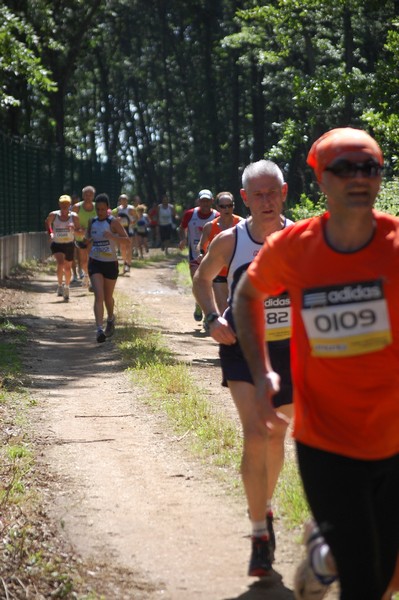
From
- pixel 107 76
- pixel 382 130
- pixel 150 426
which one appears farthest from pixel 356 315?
pixel 107 76

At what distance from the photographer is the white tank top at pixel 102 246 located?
16062 millimetres

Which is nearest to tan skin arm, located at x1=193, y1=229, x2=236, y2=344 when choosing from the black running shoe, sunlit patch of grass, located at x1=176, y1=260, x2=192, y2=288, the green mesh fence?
the black running shoe

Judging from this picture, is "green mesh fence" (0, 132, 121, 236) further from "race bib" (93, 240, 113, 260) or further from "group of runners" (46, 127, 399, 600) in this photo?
"group of runners" (46, 127, 399, 600)

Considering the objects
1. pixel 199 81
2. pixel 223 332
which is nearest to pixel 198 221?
pixel 223 332

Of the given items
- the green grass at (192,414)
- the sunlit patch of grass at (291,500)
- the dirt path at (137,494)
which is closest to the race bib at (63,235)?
the green grass at (192,414)

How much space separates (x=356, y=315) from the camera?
4.24m

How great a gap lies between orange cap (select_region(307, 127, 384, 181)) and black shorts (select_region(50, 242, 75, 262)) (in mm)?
18243

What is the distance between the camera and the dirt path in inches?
238

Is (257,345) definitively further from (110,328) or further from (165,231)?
(165,231)

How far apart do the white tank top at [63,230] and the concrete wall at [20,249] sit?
4.36 metres

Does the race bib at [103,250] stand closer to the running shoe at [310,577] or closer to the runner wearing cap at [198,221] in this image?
the runner wearing cap at [198,221]

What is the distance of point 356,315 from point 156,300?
19228 mm

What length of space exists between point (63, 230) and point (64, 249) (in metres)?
0.36

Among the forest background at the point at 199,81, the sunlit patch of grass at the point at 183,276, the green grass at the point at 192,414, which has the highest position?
the forest background at the point at 199,81
